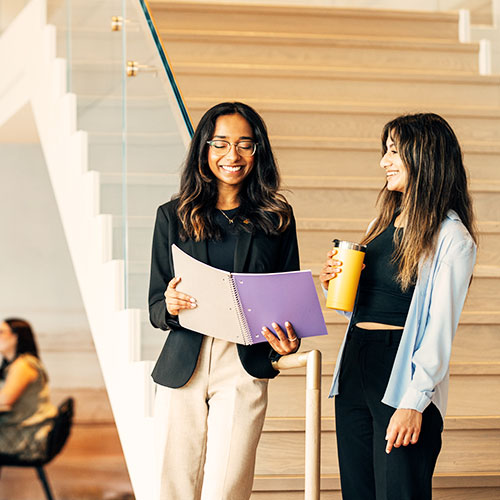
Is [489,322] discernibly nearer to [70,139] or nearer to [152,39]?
[152,39]

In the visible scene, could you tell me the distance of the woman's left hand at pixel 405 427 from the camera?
183 centimetres

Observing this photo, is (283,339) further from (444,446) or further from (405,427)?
(444,446)

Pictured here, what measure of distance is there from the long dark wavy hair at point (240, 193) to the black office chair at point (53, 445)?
555 centimetres

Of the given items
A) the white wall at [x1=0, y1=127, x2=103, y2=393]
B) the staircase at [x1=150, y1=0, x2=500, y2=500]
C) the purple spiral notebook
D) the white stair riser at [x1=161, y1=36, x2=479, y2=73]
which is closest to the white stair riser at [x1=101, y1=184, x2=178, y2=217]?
the staircase at [x1=150, y1=0, x2=500, y2=500]

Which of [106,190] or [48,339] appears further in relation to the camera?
[48,339]

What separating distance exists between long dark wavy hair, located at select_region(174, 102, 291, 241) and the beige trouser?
0.28m

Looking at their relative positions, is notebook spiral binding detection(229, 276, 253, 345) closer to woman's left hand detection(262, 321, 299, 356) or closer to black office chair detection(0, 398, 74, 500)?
woman's left hand detection(262, 321, 299, 356)

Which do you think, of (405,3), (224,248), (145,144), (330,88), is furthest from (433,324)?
(405,3)

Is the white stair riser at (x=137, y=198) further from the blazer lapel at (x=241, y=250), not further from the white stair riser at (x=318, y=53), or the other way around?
the white stair riser at (x=318, y=53)

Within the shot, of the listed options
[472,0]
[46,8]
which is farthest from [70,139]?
[472,0]

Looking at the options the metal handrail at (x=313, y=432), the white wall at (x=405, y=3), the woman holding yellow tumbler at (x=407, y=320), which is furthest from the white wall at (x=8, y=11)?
the metal handrail at (x=313, y=432)

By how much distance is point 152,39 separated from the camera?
2.81 metres

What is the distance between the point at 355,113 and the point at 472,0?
176 centimetres

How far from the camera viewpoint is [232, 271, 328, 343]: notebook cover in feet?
5.81
